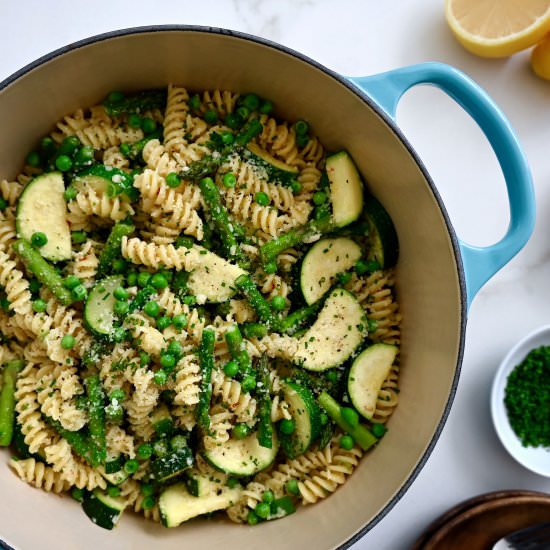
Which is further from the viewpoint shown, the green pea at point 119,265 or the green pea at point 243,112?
the green pea at point 243,112

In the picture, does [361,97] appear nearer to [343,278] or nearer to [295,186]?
[295,186]

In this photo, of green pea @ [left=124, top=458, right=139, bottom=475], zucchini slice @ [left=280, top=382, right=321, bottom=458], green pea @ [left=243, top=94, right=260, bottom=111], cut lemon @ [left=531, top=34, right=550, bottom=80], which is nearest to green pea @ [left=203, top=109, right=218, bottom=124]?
green pea @ [left=243, top=94, right=260, bottom=111]

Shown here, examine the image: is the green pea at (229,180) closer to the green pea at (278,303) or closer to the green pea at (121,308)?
the green pea at (278,303)

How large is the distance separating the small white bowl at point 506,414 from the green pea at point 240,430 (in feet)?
4.73

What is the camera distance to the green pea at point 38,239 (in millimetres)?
3311

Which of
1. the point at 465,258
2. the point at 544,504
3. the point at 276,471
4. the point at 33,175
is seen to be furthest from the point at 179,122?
the point at 544,504

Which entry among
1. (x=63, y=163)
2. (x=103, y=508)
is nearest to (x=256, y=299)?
(x=63, y=163)

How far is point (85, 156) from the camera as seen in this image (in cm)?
340

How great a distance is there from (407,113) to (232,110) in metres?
1.03

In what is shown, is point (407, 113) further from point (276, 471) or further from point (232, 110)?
point (276, 471)

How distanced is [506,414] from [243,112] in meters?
2.24

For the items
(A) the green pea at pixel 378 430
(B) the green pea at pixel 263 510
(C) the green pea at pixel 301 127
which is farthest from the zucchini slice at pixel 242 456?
(C) the green pea at pixel 301 127

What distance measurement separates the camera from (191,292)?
3.42 metres

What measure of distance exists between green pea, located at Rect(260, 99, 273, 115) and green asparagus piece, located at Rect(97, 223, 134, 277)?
0.90m
